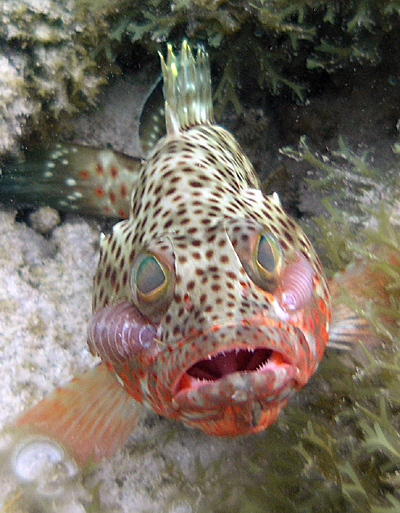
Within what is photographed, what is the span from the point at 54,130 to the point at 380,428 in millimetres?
3554

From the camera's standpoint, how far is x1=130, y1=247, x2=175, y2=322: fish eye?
1854 millimetres

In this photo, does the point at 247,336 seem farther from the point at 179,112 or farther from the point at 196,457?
the point at 179,112

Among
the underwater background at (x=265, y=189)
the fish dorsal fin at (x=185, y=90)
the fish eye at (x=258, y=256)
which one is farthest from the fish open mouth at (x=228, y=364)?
the fish dorsal fin at (x=185, y=90)

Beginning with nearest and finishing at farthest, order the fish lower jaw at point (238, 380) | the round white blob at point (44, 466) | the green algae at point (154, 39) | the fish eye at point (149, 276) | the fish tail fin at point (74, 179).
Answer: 1. the fish lower jaw at point (238, 380)
2. the fish eye at point (149, 276)
3. the round white blob at point (44, 466)
4. the green algae at point (154, 39)
5. the fish tail fin at point (74, 179)

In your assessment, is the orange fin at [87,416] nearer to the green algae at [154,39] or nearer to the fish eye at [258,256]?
the fish eye at [258,256]

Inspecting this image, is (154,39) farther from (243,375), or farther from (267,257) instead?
(243,375)

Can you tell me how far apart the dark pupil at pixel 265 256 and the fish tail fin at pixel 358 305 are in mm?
697

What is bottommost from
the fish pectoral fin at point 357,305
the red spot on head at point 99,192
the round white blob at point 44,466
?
the round white blob at point 44,466

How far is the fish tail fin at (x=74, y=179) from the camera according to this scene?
3.77m

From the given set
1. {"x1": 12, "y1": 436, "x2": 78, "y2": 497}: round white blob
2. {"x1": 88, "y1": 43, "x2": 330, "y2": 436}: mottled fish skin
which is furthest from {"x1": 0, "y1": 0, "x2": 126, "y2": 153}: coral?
{"x1": 12, "y1": 436, "x2": 78, "y2": 497}: round white blob

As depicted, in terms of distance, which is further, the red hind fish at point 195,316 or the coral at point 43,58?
the coral at point 43,58


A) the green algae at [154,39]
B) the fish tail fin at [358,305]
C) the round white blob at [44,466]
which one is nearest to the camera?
the fish tail fin at [358,305]

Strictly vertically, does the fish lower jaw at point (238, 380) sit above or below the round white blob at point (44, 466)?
above

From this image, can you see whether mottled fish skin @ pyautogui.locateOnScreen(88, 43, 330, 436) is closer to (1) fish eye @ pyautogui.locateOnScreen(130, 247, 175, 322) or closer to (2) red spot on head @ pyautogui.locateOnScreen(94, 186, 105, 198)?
(1) fish eye @ pyautogui.locateOnScreen(130, 247, 175, 322)
